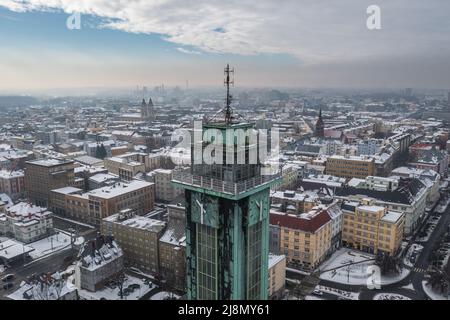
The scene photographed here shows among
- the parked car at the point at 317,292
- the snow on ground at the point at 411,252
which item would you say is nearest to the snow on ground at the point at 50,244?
the parked car at the point at 317,292

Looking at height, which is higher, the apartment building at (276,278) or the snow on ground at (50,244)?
the apartment building at (276,278)

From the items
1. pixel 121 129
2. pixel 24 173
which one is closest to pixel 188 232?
pixel 24 173

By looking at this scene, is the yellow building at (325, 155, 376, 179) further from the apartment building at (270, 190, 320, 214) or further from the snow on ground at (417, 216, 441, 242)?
the apartment building at (270, 190, 320, 214)

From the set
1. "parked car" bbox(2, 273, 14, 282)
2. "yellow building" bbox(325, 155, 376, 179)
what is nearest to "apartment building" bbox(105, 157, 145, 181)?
"parked car" bbox(2, 273, 14, 282)

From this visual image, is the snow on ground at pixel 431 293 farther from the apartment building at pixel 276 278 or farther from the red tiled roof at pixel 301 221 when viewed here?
the apartment building at pixel 276 278

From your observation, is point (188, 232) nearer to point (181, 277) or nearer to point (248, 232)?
point (248, 232)
